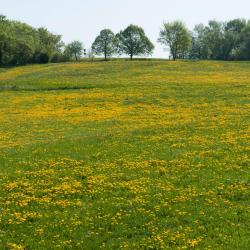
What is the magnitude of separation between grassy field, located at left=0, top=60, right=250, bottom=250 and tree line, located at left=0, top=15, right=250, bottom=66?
8112cm

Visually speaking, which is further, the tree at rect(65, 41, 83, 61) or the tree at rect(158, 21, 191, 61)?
the tree at rect(65, 41, 83, 61)

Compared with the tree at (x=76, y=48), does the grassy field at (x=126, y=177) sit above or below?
below

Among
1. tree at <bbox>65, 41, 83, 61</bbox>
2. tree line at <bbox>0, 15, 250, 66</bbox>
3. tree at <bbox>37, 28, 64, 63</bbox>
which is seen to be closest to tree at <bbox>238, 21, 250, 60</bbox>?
tree line at <bbox>0, 15, 250, 66</bbox>

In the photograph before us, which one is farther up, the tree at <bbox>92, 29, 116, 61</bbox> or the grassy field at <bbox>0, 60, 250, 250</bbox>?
the tree at <bbox>92, 29, 116, 61</bbox>

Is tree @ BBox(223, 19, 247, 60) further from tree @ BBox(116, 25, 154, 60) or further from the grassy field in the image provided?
the grassy field

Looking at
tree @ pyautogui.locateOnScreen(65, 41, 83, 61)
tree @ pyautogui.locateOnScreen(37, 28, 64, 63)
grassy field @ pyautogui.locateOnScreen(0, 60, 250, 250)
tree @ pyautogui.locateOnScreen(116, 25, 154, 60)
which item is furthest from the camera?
tree @ pyautogui.locateOnScreen(65, 41, 83, 61)

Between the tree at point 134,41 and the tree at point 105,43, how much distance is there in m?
6.52

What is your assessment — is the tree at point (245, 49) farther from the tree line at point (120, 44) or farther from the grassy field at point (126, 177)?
the grassy field at point (126, 177)

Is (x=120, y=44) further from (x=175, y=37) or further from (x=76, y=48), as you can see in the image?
(x=76, y=48)

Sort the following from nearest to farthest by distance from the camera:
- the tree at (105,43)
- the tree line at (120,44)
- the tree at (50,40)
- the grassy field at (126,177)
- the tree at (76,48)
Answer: the grassy field at (126,177), the tree line at (120,44), the tree at (50,40), the tree at (105,43), the tree at (76,48)

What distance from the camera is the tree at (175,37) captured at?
140750mm

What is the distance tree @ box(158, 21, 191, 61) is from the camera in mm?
140750

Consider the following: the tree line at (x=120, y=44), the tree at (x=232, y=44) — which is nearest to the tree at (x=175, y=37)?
the tree line at (x=120, y=44)

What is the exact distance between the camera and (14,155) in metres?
26.7
